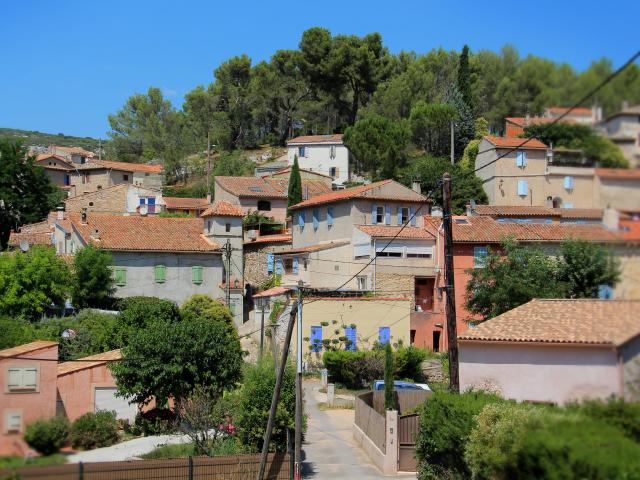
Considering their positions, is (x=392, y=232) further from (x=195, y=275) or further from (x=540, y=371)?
(x=540, y=371)

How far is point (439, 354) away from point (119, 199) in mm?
30682

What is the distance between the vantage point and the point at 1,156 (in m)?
62.6

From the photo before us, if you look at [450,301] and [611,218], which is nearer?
[611,218]

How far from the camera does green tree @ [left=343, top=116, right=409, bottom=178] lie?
67812mm

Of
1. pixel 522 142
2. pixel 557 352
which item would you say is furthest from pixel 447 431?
pixel 522 142

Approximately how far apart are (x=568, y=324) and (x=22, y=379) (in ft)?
26.3

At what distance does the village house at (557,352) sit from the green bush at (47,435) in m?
5.50

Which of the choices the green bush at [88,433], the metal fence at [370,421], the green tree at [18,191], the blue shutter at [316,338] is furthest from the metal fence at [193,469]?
the green tree at [18,191]

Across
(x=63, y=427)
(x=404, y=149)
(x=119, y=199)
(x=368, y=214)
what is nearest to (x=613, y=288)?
(x=63, y=427)

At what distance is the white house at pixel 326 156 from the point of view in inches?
2923

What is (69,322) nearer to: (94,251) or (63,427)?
(94,251)

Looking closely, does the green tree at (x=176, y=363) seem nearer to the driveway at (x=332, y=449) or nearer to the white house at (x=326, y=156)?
the driveway at (x=332, y=449)

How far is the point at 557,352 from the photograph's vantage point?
12523 mm

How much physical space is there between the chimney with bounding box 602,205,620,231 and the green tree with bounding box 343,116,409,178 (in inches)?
2302
